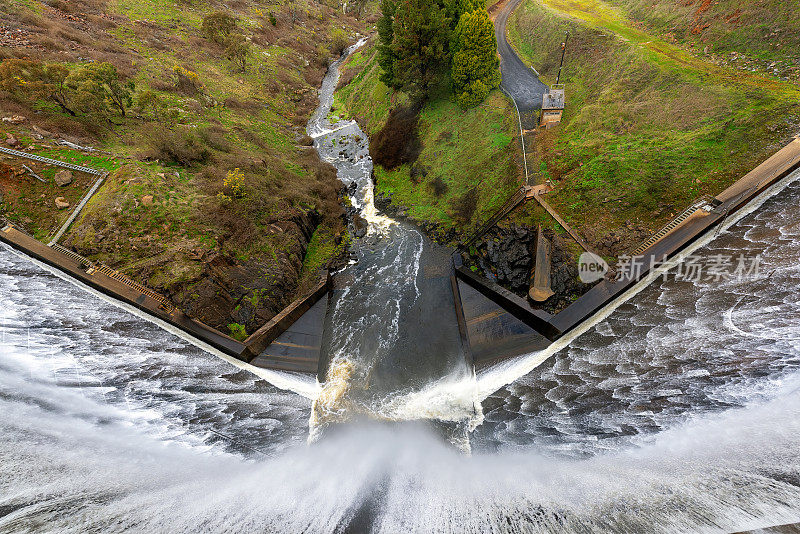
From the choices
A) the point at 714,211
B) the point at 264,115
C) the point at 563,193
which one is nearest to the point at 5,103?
the point at 264,115

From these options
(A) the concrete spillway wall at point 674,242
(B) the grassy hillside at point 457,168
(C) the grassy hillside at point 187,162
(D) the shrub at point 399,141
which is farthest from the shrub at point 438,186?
(A) the concrete spillway wall at point 674,242

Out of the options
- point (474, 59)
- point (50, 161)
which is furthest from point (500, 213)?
point (50, 161)

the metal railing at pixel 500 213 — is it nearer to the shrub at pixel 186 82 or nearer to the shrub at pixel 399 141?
the shrub at pixel 399 141

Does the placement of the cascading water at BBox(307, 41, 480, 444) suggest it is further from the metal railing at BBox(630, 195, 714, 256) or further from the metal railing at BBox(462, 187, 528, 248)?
the metal railing at BBox(630, 195, 714, 256)

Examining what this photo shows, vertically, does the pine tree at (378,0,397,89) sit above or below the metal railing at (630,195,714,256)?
above

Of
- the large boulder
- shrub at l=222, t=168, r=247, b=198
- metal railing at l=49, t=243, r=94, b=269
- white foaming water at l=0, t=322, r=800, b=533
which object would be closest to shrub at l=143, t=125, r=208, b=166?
shrub at l=222, t=168, r=247, b=198

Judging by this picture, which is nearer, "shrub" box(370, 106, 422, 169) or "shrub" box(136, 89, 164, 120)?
"shrub" box(136, 89, 164, 120)

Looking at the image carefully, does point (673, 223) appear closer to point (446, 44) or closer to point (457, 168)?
point (457, 168)

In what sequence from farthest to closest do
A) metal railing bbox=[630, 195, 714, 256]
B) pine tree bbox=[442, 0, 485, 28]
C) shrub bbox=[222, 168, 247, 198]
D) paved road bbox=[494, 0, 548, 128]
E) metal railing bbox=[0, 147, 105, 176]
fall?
pine tree bbox=[442, 0, 485, 28] < paved road bbox=[494, 0, 548, 128] < shrub bbox=[222, 168, 247, 198] < metal railing bbox=[0, 147, 105, 176] < metal railing bbox=[630, 195, 714, 256]
